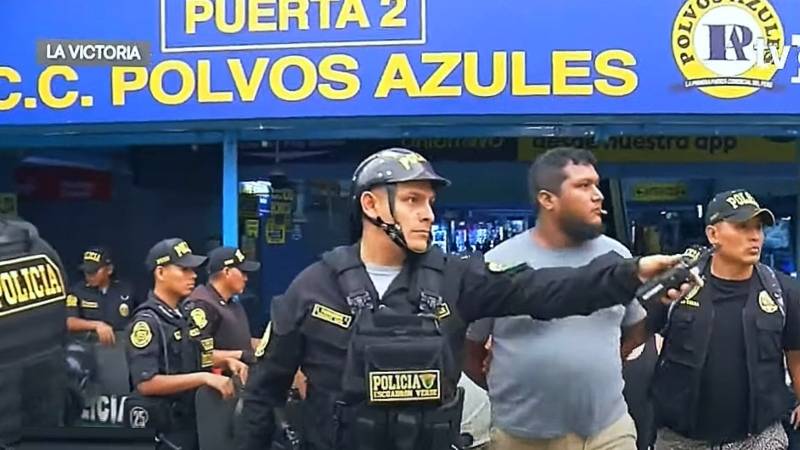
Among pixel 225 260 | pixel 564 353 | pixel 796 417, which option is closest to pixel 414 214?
pixel 564 353

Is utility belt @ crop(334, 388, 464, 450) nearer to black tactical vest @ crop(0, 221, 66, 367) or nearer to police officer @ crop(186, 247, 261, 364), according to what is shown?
black tactical vest @ crop(0, 221, 66, 367)

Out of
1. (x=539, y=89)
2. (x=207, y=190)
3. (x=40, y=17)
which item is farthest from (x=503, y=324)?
(x=207, y=190)

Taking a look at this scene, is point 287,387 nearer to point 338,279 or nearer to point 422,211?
point 338,279

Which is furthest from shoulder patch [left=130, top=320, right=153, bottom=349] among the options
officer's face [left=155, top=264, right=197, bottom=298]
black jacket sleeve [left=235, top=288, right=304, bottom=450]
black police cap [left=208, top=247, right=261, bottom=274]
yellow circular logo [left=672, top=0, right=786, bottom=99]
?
yellow circular logo [left=672, top=0, right=786, bottom=99]

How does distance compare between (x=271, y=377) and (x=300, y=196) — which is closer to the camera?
A: (x=271, y=377)

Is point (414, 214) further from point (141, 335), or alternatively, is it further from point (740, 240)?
point (141, 335)

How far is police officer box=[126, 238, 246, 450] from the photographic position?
19.6ft

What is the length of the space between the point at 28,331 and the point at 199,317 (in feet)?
10.3

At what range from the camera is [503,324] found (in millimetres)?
4352

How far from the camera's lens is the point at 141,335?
6043 millimetres

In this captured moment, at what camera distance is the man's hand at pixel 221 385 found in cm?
590

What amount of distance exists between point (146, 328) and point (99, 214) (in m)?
5.68

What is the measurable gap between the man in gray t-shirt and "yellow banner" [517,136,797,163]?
5.56 meters

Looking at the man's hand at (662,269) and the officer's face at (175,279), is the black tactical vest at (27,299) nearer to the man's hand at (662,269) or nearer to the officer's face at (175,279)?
the man's hand at (662,269)
